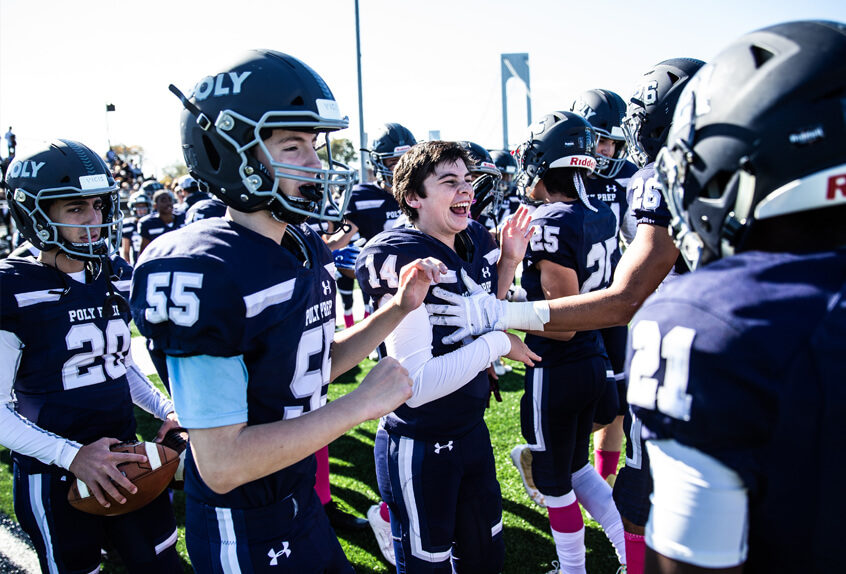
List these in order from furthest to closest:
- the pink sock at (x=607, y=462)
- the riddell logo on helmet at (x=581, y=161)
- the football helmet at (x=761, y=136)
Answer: the pink sock at (x=607, y=462) < the riddell logo on helmet at (x=581, y=161) < the football helmet at (x=761, y=136)

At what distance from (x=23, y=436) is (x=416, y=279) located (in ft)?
5.79

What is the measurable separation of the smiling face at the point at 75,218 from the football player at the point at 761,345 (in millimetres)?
2623

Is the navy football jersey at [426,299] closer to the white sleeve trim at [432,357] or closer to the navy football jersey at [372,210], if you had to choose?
the white sleeve trim at [432,357]

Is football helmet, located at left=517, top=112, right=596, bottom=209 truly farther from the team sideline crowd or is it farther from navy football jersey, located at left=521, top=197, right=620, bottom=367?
navy football jersey, located at left=521, top=197, right=620, bottom=367

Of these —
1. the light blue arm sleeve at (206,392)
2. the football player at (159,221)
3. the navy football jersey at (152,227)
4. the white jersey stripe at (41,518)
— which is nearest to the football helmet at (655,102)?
the light blue arm sleeve at (206,392)

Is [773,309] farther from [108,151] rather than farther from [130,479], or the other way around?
[108,151]

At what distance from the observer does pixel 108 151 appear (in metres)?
21.5

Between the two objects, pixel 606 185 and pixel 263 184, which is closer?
pixel 263 184

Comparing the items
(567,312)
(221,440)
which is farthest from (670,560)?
(567,312)

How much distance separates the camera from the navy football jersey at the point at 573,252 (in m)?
3.20

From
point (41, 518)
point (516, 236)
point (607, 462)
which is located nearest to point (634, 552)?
point (607, 462)

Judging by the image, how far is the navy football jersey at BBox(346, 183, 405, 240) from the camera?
21.2 ft

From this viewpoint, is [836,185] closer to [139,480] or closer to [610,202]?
[139,480]

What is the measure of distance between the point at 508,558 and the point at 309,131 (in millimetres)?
2982
